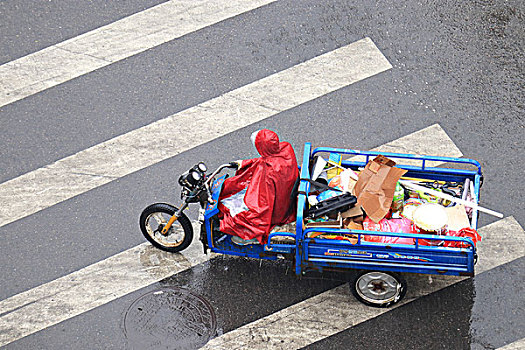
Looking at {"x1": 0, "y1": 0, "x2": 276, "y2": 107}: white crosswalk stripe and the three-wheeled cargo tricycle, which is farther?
{"x1": 0, "y1": 0, "x2": 276, "y2": 107}: white crosswalk stripe

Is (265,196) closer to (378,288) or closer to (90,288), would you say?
(378,288)

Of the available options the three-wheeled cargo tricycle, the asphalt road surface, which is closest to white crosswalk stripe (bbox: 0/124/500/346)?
the asphalt road surface

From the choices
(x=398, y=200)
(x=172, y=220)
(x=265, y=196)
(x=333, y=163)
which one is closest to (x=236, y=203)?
(x=265, y=196)

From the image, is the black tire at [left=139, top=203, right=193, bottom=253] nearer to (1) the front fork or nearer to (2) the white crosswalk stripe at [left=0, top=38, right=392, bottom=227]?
(1) the front fork

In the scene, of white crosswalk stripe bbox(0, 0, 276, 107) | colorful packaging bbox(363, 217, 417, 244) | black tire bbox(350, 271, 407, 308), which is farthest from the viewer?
white crosswalk stripe bbox(0, 0, 276, 107)

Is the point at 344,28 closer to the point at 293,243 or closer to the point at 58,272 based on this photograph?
the point at 293,243

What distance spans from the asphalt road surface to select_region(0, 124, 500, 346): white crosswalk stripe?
0.02m

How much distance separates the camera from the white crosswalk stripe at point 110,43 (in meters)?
10.0

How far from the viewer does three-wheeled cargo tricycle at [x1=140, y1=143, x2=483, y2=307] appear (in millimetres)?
6949

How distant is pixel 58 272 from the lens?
8.16 metres

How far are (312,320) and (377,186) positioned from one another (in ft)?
5.41

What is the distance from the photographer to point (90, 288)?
800 cm

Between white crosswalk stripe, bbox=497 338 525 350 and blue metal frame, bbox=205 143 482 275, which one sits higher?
blue metal frame, bbox=205 143 482 275

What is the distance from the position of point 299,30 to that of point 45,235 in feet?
15.5
